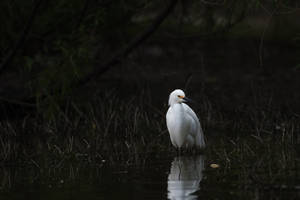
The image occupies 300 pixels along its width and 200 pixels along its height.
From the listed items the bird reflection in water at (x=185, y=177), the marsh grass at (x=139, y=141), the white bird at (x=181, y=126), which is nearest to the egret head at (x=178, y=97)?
the white bird at (x=181, y=126)

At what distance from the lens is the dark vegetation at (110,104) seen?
26.6 ft

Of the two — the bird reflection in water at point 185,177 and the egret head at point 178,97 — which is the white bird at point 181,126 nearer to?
the egret head at point 178,97

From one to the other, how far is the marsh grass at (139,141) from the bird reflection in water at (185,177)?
163mm

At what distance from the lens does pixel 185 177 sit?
712 centimetres

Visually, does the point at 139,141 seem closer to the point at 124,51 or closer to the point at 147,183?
the point at 147,183

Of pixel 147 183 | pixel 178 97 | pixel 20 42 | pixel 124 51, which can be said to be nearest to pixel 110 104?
pixel 124 51

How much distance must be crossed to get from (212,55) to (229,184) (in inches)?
541

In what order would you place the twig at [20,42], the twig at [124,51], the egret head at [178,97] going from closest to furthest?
the egret head at [178,97] < the twig at [20,42] < the twig at [124,51]

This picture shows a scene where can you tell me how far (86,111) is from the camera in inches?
470

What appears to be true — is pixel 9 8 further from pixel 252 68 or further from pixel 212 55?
pixel 212 55

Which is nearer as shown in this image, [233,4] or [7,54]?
[233,4]

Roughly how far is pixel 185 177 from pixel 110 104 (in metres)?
4.06

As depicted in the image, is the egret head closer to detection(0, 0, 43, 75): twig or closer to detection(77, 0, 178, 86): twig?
detection(0, 0, 43, 75): twig

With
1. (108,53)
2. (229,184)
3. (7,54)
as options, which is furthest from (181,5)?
(229,184)
